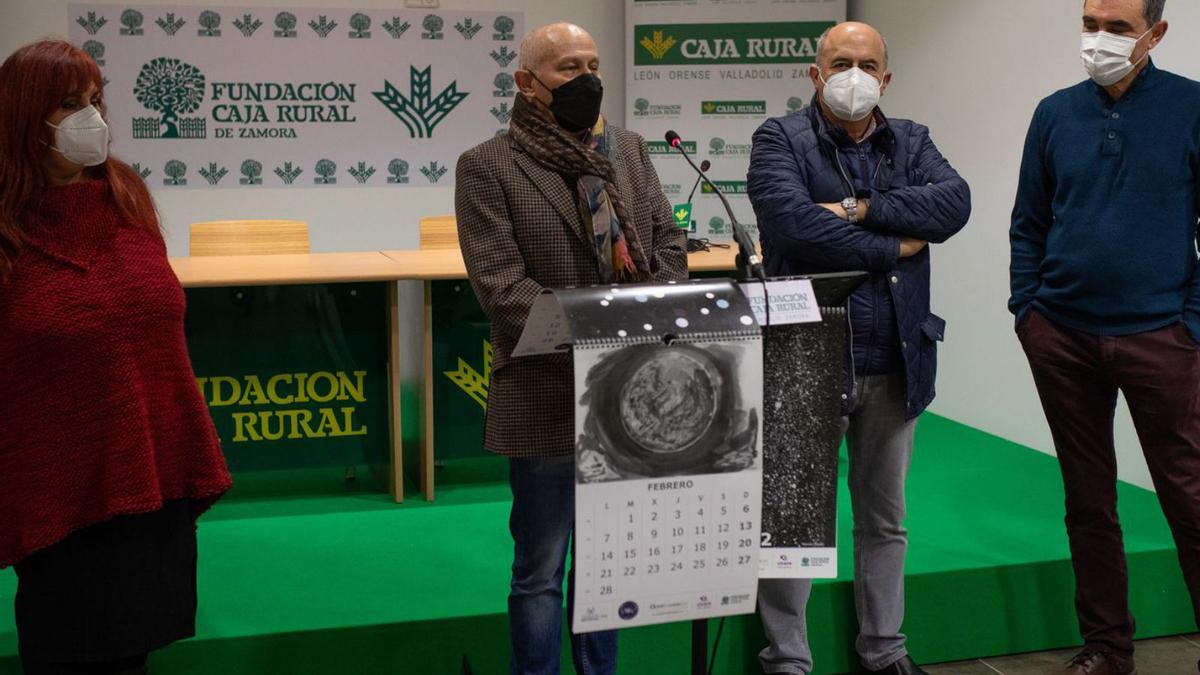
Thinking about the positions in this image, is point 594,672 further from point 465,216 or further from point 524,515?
point 465,216

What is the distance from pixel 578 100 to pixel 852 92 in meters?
0.69

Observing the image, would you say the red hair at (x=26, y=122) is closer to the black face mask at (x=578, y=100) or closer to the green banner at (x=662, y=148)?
the black face mask at (x=578, y=100)

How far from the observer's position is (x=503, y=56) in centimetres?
647

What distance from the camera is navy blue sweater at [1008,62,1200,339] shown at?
2.67 m

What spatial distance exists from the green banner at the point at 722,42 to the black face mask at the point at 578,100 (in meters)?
4.39

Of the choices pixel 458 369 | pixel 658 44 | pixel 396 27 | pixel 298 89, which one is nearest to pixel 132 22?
pixel 298 89

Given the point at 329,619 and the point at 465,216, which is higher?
the point at 465,216

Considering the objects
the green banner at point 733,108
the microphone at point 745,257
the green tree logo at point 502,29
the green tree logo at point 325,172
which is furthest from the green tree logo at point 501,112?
the microphone at point 745,257

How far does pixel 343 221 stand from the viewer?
6.46 metres

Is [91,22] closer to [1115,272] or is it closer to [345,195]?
[345,195]

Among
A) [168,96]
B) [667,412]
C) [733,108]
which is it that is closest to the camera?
[667,412]

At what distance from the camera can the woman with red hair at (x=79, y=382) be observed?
→ 6.66ft

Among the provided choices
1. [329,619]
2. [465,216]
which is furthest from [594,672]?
[465,216]

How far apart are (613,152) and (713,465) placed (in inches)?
34.0
